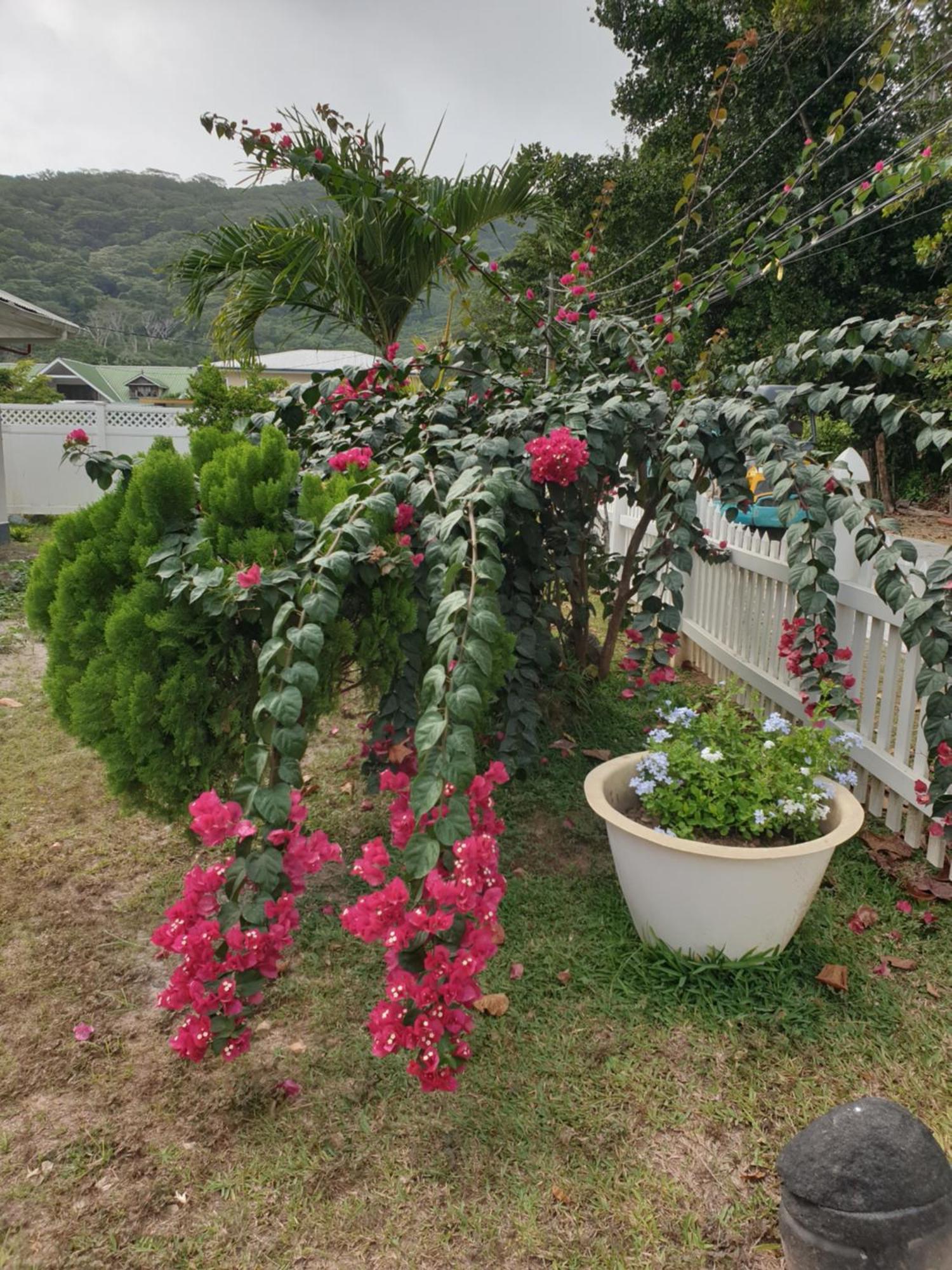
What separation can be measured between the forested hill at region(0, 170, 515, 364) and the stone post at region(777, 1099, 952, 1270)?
4101cm

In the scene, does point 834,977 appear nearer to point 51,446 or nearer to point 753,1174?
point 753,1174

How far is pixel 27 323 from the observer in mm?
8062

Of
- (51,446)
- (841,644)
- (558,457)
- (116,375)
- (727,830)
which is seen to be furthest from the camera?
(116,375)

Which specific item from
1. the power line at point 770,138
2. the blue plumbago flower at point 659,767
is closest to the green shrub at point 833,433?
the power line at point 770,138

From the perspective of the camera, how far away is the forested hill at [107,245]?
129ft

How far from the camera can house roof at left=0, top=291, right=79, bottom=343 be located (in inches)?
301

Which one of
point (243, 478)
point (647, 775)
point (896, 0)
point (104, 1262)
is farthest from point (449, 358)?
point (896, 0)

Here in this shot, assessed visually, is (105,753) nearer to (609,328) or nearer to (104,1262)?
(104,1262)

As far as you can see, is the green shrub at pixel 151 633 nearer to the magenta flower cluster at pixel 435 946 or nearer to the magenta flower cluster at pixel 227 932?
the magenta flower cluster at pixel 227 932

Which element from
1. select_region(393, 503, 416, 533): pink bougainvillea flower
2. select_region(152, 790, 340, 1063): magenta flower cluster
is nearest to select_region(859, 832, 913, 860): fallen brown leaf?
select_region(393, 503, 416, 533): pink bougainvillea flower

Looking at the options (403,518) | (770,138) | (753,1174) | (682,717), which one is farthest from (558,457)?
(770,138)

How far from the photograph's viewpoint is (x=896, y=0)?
33.1 feet

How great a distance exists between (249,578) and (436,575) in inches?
18.1

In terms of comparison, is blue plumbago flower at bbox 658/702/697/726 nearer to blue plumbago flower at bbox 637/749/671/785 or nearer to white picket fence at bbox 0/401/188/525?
blue plumbago flower at bbox 637/749/671/785
